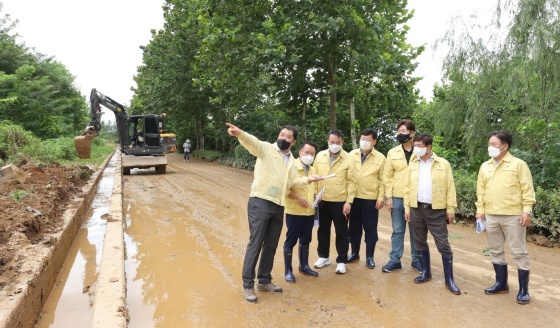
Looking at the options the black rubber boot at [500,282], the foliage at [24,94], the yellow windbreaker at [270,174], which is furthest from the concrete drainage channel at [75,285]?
the foliage at [24,94]

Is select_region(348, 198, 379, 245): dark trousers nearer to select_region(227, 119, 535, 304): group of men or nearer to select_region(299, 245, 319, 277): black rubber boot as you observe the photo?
select_region(227, 119, 535, 304): group of men

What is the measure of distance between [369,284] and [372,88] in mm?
8695

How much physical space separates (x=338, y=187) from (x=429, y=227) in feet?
3.77

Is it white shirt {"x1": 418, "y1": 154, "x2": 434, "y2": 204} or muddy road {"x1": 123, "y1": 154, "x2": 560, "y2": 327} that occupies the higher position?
white shirt {"x1": 418, "y1": 154, "x2": 434, "y2": 204}

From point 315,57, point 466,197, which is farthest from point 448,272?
point 315,57

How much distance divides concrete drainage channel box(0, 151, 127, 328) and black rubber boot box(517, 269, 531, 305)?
12.8 ft

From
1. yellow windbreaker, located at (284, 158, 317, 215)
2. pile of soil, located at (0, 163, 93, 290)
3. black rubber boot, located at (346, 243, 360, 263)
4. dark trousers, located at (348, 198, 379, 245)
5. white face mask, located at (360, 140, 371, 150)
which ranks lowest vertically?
black rubber boot, located at (346, 243, 360, 263)

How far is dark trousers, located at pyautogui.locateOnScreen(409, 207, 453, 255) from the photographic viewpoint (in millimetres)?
4441

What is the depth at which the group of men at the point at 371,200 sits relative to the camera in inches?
162

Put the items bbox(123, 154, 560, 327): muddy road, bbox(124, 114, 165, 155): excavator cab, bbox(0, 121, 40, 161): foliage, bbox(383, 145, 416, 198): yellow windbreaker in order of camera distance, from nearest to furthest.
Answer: bbox(123, 154, 560, 327): muddy road
bbox(383, 145, 416, 198): yellow windbreaker
bbox(0, 121, 40, 161): foliage
bbox(124, 114, 165, 155): excavator cab

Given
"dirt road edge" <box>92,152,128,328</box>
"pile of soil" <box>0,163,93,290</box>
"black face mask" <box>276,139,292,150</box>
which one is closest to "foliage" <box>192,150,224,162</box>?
"pile of soil" <box>0,163,93,290</box>

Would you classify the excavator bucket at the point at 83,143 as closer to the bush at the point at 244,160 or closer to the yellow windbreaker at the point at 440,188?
the bush at the point at 244,160

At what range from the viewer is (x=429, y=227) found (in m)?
4.52

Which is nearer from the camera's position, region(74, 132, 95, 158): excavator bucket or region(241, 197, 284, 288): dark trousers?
region(241, 197, 284, 288): dark trousers
